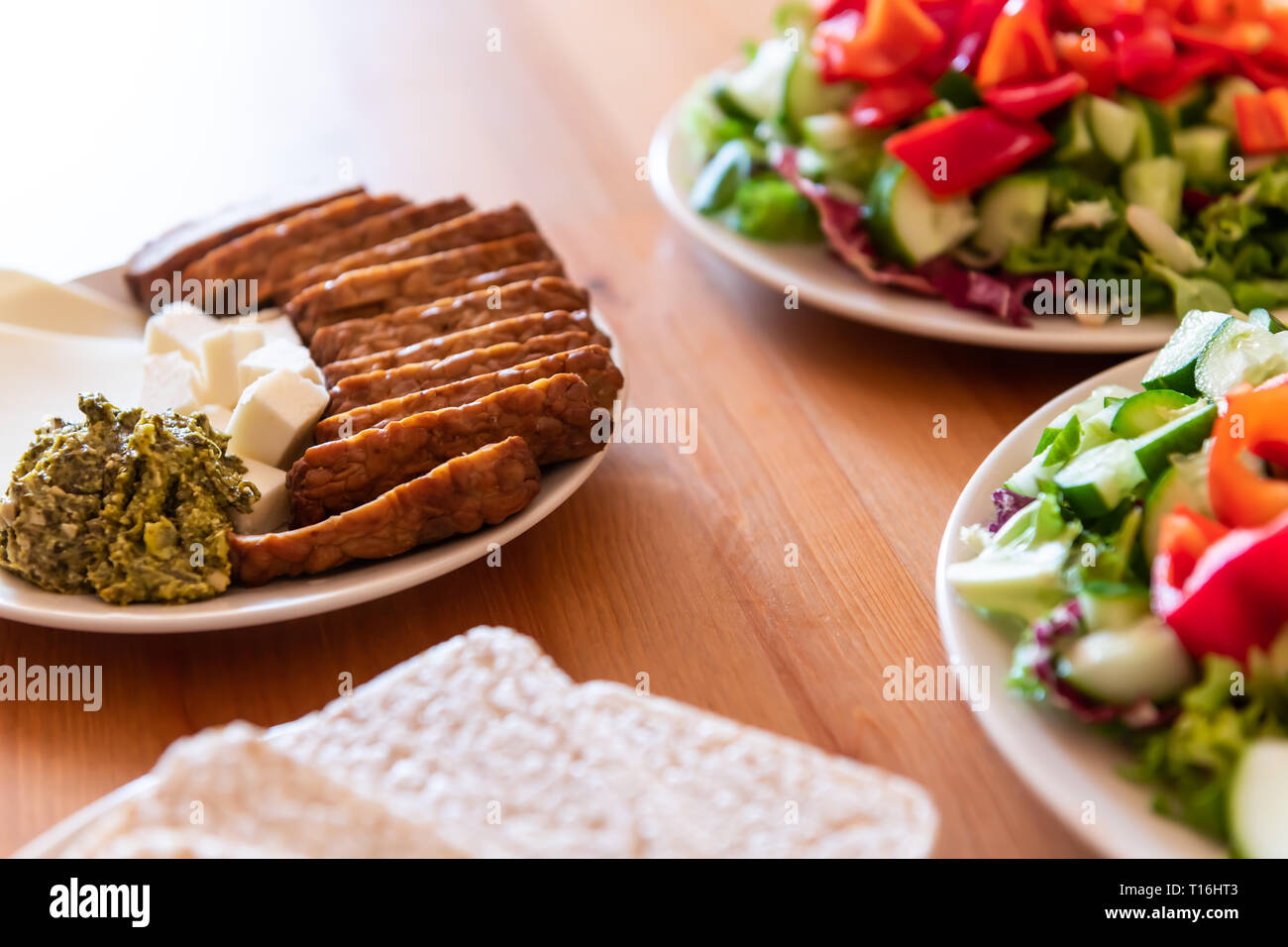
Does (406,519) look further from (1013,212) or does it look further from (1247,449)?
(1013,212)

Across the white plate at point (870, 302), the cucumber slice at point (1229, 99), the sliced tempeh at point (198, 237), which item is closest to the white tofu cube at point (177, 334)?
the sliced tempeh at point (198, 237)

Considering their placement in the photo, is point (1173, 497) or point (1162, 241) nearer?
point (1173, 497)

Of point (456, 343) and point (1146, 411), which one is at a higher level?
point (1146, 411)

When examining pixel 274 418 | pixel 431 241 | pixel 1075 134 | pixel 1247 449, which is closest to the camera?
pixel 1247 449

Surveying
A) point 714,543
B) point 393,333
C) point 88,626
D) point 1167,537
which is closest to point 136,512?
point 88,626

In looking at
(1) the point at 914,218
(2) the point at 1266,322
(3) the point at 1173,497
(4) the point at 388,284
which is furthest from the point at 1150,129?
(4) the point at 388,284

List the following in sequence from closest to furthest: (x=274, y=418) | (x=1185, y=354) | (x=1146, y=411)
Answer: (x=1146, y=411) < (x=1185, y=354) < (x=274, y=418)

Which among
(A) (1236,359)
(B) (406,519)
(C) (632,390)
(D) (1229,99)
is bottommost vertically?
(C) (632,390)
